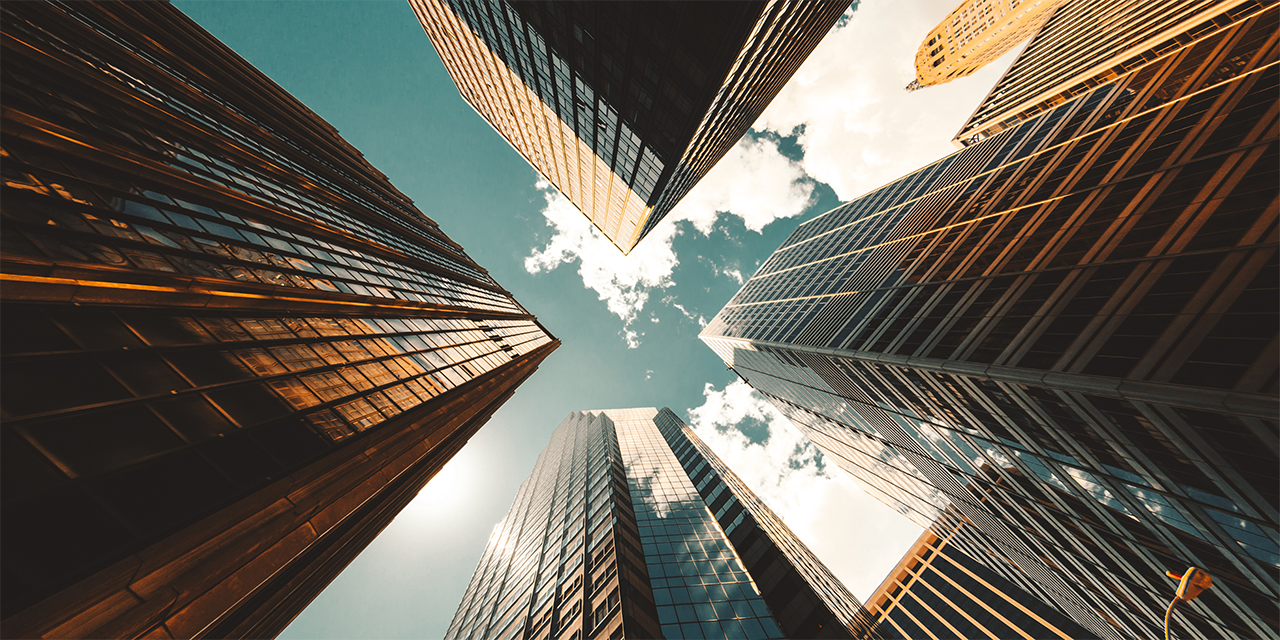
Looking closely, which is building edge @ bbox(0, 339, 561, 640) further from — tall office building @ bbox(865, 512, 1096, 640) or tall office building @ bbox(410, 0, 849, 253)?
tall office building @ bbox(865, 512, 1096, 640)

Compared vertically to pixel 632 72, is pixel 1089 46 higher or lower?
higher

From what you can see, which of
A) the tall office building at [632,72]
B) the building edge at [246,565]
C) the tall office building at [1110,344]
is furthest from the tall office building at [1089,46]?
the building edge at [246,565]

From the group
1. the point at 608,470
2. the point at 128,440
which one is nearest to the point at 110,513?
the point at 128,440

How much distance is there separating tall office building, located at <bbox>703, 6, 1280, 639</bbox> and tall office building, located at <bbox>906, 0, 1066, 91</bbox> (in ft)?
151

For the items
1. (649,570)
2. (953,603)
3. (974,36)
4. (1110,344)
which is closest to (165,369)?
(649,570)

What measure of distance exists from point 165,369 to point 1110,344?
33502 millimetres

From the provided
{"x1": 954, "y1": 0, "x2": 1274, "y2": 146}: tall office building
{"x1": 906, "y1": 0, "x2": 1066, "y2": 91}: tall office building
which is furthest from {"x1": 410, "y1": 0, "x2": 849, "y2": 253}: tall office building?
{"x1": 906, "y1": 0, "x2": 1066, "y2": 91}: tall office building

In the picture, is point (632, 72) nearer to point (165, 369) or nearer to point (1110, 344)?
point (165, 369)

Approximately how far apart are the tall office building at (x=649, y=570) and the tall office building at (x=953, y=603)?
39997 mm

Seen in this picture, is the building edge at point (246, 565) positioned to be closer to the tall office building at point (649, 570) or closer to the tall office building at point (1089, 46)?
the tall office building at point (649, 570)

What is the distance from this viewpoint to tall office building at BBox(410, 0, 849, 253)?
21.5 meters

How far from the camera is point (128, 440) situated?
760cm

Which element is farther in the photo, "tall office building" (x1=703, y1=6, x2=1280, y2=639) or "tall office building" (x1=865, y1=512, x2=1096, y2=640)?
"tall office building" (x1=865, y1=512, x2=1096, y2=640)

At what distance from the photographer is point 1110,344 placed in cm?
1738
